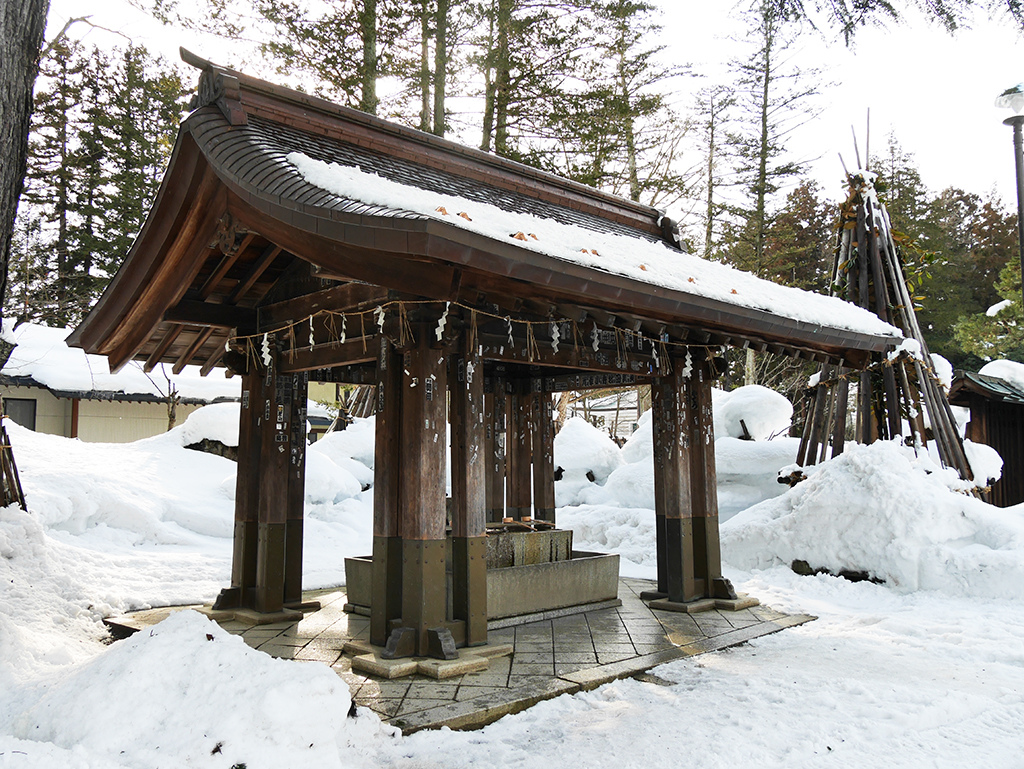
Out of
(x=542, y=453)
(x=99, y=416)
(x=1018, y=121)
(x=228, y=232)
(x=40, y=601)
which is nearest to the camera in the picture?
(x=228, y=232)

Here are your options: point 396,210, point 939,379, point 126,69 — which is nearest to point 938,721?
point 396,210

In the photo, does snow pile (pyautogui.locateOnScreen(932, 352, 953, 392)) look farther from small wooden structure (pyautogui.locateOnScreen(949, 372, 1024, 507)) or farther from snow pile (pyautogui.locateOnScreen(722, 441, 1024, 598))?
small wooden structure (pyautogui.locateOnScreen(949, 372, 1024, 507))

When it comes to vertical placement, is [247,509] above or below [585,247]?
below

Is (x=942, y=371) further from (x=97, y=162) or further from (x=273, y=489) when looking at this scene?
(x=97, y=162)

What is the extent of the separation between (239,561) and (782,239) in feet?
70.1

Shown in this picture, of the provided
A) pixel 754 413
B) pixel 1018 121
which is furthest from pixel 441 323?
pixel 754 413

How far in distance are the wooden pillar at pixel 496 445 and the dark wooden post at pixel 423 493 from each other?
417 cm

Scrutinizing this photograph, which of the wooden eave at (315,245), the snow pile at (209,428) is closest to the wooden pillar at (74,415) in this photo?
the snow pile at (209,428)

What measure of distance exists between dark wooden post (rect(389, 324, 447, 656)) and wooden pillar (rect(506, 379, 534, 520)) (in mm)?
4535

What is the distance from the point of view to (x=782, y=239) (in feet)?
77.5

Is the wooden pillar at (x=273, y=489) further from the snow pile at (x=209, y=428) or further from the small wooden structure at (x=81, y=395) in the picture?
the small wooden structure at (x=81, y=395)

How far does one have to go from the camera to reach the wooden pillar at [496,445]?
972cm

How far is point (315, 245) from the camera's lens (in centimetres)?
441

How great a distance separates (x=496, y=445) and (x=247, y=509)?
3777 millimetres
